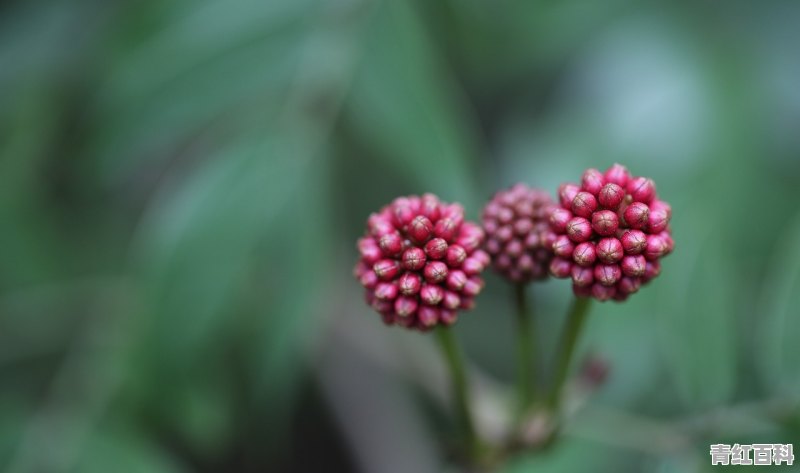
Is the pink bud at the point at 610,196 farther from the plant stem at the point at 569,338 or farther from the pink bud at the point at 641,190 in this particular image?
the plant stem at the point at 569,338

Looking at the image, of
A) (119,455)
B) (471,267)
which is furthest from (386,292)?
(119,455)

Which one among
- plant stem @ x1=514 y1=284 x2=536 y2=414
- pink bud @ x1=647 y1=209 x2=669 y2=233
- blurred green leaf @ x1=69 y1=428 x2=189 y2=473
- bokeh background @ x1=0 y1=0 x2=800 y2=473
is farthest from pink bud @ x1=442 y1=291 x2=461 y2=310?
blurred green leaf @ x1=69 y1=428 x2=189 y2=473

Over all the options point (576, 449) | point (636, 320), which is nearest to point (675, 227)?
point (636, 320)

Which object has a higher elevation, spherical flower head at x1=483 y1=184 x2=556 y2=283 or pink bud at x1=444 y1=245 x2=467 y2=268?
spherical flower head at x1=483 y1=184 x2=556 y2=283

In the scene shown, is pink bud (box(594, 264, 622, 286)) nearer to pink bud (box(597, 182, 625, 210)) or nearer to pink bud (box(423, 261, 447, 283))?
pink bud (box(597, 182, 625, 210))

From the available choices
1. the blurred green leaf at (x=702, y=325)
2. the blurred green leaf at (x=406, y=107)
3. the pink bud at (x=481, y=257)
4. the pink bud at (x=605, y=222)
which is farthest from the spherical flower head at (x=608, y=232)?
the blurred green leaf at (x=406, y=107)

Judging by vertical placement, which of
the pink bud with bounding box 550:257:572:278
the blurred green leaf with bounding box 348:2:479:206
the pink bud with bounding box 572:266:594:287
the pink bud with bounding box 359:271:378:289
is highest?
the blurred green leaf with bounding box 348:2:479:206
